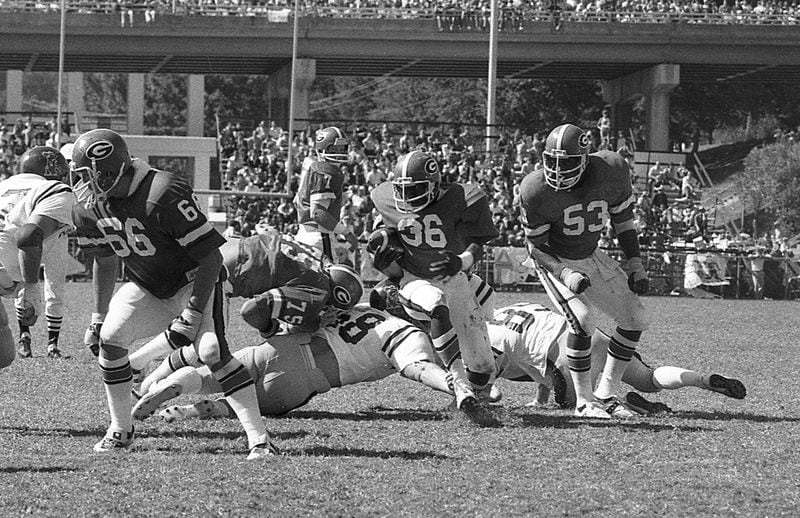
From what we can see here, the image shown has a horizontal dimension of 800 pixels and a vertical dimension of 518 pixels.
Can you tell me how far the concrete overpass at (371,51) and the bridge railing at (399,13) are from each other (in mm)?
352

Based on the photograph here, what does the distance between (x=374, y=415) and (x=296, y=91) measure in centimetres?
3329

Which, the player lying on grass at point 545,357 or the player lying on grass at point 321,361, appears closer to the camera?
the player lying on grass at point 321,361

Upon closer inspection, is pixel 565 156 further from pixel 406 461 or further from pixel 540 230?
pixel 406 461

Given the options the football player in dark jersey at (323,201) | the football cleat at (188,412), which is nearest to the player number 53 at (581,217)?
the football cleat at (188,412)

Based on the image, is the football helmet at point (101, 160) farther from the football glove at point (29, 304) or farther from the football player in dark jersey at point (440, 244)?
the football glove at point (29, 304)

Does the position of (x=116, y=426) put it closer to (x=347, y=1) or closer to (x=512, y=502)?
(x=512, y=502)

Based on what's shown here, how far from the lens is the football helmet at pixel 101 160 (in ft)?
Answer: 21.8

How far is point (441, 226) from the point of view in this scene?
8758mm

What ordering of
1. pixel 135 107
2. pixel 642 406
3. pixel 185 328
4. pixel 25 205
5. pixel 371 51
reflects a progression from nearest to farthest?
1. pixel 185 328
2. pixel 642 406
3. pixel 25 205
4. pixel 371 51
5. pixel 135 107

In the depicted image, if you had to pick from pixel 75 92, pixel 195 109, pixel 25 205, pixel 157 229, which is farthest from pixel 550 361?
pixel 75 92

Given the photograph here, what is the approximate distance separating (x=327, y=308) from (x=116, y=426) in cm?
195

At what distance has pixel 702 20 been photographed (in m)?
43.5

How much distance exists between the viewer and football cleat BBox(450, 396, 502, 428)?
771 centimetres

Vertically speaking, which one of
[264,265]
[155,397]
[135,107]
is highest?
[135,107]
